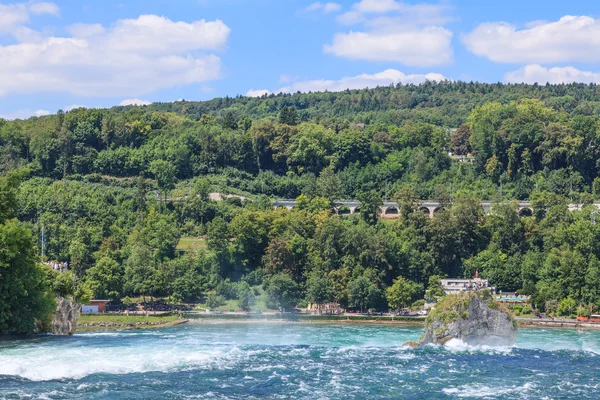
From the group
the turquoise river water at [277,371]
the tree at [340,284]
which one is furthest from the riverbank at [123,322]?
the turquoise river water at [277,371]

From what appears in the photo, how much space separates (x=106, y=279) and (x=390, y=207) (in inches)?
1729

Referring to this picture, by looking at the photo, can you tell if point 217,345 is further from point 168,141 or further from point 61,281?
point 168,141

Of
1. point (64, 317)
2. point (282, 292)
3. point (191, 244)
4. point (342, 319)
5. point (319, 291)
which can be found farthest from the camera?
point (191, 244)

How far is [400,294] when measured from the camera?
97.7 meters

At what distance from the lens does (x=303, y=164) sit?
5482 inches

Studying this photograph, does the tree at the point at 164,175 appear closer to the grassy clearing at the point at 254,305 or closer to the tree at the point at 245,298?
the grassy clearing at the point at 254,305

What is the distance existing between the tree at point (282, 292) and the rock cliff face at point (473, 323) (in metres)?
40.1

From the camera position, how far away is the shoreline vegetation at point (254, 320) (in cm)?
8894

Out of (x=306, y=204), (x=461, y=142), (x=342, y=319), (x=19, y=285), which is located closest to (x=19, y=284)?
(x=19, y=285)

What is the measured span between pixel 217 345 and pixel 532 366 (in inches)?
813

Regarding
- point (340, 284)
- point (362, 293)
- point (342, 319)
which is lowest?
point (342, 319)

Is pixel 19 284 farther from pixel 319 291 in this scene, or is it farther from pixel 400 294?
pixel 400 294

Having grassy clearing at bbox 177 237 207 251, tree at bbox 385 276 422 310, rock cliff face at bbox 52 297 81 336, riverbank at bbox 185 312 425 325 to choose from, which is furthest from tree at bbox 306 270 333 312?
rock cliff face at bbox 52 297 81 336

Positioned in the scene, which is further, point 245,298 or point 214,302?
point 214,302
